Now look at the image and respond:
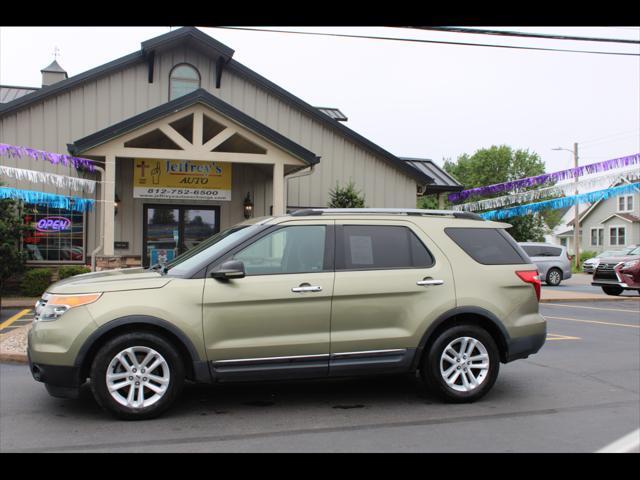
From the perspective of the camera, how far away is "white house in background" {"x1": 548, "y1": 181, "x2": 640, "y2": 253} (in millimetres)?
49562

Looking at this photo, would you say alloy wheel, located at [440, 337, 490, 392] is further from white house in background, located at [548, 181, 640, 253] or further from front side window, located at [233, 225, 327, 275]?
white house in background, located at [548, 181, 640, 253]

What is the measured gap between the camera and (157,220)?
55.8ft

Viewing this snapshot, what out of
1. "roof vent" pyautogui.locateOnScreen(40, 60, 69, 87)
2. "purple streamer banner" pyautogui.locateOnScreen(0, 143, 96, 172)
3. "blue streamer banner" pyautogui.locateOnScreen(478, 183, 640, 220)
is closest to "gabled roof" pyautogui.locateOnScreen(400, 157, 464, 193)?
"blue streamer banner" pyautogui.locateOnScreen(478, 183, 640, 220)

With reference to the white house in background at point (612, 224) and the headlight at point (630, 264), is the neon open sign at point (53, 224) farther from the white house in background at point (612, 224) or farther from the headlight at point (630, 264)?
the white house in background at point (612, 224)

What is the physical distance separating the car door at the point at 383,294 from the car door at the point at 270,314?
0.50 feet

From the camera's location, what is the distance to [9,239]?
47.1ft

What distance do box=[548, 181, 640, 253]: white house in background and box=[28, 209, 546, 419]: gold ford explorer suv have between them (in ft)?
154

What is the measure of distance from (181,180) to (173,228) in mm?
1564

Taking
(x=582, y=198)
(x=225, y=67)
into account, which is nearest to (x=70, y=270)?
(x=225, y=67)

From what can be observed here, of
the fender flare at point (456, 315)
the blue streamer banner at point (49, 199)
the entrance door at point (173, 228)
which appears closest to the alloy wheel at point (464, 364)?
the fender flare at point (456, 315)

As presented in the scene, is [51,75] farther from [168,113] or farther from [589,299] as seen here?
[589,299]

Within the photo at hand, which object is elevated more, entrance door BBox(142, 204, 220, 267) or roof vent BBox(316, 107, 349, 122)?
roof vent BBox(316, 107, 349, 122)
